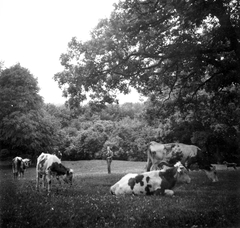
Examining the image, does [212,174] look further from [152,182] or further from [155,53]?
[155,53]

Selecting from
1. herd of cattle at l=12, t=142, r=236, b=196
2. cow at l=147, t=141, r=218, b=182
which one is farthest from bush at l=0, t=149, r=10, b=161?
cow at l=147, t=141, r=218, b=182

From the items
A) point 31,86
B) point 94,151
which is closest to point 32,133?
point 31,86

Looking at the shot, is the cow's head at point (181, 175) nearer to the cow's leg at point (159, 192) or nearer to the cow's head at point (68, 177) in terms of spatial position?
the cow's leg at point (159, 192)

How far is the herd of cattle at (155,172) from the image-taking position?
12.0m

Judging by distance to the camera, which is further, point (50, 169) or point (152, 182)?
point (50, 169)

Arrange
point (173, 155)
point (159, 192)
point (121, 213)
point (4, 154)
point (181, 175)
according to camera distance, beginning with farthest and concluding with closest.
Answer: point (4, 154) → point (173, 155) → point (181, 175) → point (159, 192) → point (121, 213)

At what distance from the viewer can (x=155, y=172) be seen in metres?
12.5

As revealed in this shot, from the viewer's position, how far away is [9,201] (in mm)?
10086

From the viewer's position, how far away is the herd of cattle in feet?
39.4

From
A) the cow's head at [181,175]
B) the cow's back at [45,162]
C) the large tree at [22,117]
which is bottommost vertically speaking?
the cow's head at [181,175]

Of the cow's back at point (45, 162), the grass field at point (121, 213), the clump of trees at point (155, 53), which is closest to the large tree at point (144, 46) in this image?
the clump of trees at point (155, 53)

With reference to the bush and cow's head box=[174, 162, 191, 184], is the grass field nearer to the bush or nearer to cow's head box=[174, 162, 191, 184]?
cow's head box=[174, 162, 191, 184]

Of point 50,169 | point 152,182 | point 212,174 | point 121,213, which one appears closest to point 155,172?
point 152,182

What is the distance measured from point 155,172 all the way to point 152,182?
0.55m
